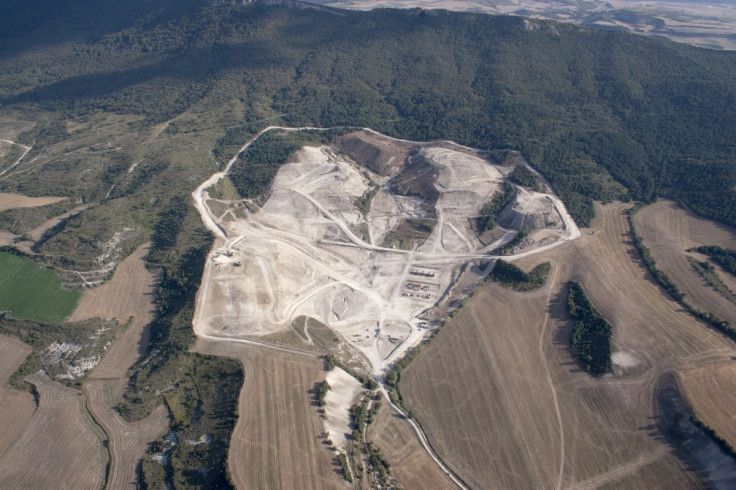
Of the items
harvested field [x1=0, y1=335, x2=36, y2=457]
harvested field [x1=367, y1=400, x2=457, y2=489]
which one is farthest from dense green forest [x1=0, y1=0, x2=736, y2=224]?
harvested field [x1=0, y1=335, x2=36, y2=457]

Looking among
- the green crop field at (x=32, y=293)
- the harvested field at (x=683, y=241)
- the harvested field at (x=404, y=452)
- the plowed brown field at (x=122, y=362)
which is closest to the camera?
the harvested field at (x=404, y=452)

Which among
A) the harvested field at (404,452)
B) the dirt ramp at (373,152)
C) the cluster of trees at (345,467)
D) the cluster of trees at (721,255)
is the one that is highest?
the dirt ramp at (373,152)

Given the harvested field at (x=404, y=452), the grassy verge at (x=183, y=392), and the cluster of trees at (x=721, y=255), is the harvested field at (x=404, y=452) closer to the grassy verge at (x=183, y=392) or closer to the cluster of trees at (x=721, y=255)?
the grassy verge at (x=183, y=392)

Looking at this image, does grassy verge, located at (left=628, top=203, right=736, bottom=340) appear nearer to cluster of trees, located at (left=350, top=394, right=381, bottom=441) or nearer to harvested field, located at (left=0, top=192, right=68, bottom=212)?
cluster of trees, located at (left=350, top=394, right=381, bottom=441)

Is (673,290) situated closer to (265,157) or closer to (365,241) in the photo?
(365,241)

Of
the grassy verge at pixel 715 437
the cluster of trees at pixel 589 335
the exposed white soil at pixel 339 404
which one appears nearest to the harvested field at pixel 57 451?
the exposed white soil at pixel 339 404

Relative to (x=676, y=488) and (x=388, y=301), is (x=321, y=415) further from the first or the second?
(x=676, y=488)

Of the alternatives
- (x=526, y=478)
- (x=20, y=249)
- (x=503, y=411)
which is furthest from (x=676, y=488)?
(x=20, y=249)
